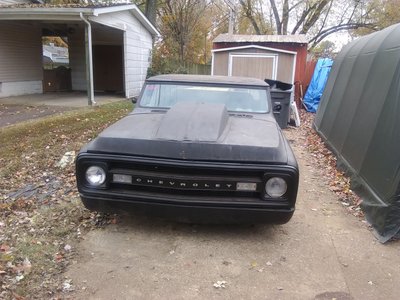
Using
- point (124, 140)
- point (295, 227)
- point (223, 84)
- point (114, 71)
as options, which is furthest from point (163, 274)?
point (114, 71)

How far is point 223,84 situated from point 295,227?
2.04 m

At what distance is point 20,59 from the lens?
51.2 feet

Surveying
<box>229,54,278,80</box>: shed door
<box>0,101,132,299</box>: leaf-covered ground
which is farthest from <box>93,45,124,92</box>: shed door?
<box>0,101,132,299</box>: leaf-covered ground

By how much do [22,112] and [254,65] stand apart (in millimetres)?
8263

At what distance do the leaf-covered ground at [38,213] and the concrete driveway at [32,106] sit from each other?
6.33ft

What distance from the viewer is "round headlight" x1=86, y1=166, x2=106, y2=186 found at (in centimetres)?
371

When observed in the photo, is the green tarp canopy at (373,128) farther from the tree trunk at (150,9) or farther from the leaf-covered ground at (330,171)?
the tree trunk at (150,9)

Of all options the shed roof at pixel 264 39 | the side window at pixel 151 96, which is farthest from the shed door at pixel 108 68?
the side window at pixel 151 96

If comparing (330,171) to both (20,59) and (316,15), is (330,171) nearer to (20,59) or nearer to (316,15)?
(20,59)

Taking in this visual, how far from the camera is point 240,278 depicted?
328cm

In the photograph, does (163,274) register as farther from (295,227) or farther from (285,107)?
(285,107)

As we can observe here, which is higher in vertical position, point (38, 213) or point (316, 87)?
point (316, 87)

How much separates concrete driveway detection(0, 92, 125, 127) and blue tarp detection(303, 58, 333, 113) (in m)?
7.81

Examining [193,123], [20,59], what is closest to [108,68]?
[20,59]
